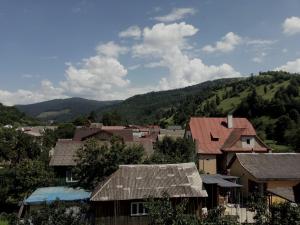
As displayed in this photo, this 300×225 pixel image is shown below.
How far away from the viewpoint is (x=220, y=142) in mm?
54312

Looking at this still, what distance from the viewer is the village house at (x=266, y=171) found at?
3644 centimetres

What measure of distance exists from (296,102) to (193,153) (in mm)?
73716

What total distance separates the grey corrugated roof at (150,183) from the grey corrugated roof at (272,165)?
9111 mm

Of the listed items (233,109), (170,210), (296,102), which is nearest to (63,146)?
(170,210)

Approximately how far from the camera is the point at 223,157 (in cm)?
5278

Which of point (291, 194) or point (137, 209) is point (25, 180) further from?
point (291, 194)

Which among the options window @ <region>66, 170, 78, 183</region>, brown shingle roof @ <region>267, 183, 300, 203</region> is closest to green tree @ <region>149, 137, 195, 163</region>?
window @ <region>66, 170, 78, 183</region>

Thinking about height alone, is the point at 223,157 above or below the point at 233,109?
below

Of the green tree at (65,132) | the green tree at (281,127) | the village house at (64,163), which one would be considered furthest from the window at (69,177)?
the green tree at (281,127)

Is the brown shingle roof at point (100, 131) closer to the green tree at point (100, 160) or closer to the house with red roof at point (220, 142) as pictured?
the house with red roof at point (220, 142)

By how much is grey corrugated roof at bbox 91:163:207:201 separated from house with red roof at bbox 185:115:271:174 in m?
20.5

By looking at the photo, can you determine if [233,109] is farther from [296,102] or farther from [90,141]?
[90,141]

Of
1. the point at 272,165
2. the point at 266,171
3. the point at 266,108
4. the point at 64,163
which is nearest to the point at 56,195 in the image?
the point at 64,163

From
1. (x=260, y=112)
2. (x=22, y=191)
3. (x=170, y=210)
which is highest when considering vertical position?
(x=260, y=112)
